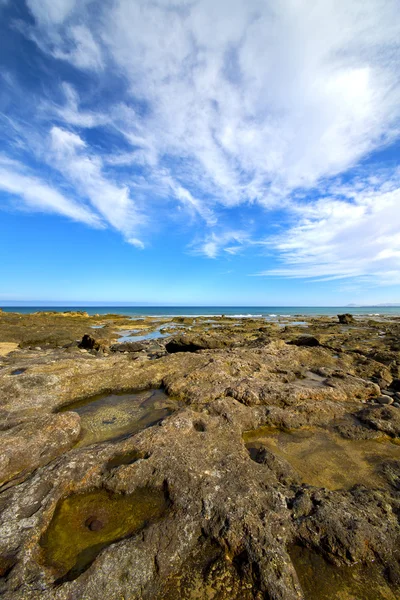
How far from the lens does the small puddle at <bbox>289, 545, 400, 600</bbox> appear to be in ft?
9.14

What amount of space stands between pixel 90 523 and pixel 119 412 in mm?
3662

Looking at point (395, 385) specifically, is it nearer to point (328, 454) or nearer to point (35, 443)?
point (328, 454)

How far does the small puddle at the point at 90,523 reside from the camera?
3079 millimetres

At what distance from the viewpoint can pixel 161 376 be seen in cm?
917

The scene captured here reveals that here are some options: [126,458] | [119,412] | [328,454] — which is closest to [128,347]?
[119,412]

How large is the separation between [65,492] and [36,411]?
11.6ft

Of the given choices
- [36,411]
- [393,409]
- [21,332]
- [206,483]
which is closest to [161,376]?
[36,411]

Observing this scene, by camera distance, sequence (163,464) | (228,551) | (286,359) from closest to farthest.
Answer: (228,551) → (163,464) → (286,359)

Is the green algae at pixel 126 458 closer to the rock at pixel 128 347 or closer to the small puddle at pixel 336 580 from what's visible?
the small puddle at pixel 336 580

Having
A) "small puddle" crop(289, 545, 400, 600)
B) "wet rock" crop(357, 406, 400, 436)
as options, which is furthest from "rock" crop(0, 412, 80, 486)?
"wet rock" crop(357, 406, 400, 436)

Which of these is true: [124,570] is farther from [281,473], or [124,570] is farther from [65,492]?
[281,473]

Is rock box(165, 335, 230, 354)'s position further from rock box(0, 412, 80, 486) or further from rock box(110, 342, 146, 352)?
rock box(0, 412, 80, 486)

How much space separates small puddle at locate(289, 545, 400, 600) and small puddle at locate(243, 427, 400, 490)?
147cm

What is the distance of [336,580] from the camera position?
2.95m
